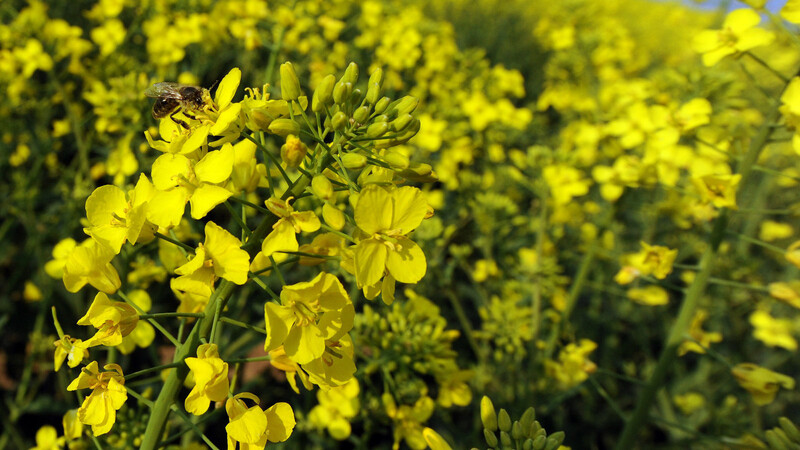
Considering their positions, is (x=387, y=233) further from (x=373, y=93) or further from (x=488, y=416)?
(x=488, y=416)

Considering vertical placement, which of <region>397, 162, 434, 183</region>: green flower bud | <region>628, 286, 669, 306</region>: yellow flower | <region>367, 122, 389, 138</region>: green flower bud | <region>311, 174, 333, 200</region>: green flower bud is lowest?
<region>628, 286, 669, 306</region>: yellow flower

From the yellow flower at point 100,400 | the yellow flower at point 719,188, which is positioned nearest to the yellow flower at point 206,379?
the yellow flower at point 100,400

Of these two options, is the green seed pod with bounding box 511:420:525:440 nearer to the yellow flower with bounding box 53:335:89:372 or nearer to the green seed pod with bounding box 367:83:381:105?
the green seed pod with bounding box 367:83:381:105

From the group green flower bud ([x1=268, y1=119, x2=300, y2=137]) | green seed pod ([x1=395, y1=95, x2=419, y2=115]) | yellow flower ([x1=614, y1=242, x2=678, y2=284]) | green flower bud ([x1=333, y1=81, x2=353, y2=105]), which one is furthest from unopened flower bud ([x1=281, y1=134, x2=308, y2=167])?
yellow flower ([x1=614, y1=242, x2=678, y2=284])

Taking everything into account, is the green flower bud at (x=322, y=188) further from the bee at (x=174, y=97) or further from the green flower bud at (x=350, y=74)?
the bee at (x=174, y=97)

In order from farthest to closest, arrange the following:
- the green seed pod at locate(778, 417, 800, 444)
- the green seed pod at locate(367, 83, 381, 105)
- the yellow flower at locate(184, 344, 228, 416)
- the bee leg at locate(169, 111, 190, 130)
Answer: the green seed pod at locate(778, 417, 800, 444) → the bee leg at locate(169, 111, 190, 130) → the green seed pod at locate(367, 83, 381, 105) → the yellow flower at locate(184, 344, 228, 416)

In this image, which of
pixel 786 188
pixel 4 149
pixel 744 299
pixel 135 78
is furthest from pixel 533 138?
pixel 4 149

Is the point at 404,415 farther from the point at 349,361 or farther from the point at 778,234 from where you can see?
the point at 778,234

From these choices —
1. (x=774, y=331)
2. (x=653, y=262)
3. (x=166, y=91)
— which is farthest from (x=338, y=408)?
(x=774, y=331)
